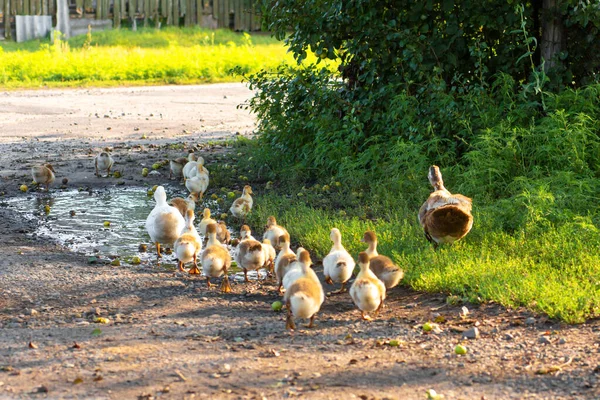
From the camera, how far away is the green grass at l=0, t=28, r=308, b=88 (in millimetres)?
22281

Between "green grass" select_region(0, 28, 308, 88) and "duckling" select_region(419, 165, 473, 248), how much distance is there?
1288cm

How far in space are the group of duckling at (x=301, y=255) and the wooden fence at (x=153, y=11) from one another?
1989 cm

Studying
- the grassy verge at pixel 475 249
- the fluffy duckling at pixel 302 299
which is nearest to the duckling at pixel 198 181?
the grassy verge at pixel 475 249

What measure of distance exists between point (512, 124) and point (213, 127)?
23.6 ft

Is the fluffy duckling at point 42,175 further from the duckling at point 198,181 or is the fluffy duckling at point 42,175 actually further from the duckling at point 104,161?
the duckling at point 198,181

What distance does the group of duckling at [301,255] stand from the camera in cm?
675

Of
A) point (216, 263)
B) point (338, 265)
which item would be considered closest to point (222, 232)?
point (216, 263)

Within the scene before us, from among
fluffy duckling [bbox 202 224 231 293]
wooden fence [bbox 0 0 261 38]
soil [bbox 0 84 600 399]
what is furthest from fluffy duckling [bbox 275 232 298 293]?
wooden fence [bbox 0 0 261 38]

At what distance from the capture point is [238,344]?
635 centimetres

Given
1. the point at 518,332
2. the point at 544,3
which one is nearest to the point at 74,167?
the point at 544,3

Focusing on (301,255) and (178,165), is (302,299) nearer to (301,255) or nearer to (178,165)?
(301,255)

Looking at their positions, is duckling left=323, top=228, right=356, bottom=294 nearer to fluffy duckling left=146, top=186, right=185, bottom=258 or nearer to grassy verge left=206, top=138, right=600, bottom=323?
grassy verge left=206, top=138, right=600, bottom=323

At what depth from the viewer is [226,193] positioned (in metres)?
11.5

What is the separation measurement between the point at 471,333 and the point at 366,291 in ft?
2.65
